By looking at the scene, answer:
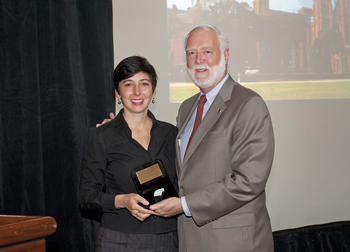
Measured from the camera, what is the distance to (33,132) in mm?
3211

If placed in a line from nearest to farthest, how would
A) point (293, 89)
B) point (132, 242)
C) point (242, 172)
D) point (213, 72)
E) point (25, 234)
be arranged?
point (25, 234), point (242, 172), point (132, 242), point (213, 72), point (293, 89)

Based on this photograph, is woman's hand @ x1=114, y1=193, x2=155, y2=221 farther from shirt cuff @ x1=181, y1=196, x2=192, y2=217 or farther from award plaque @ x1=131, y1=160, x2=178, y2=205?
shirt cuff @ x1=181, y1=196, x2=192, y2=217

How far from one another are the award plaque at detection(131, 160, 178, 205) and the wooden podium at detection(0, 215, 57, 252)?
58 centimetres

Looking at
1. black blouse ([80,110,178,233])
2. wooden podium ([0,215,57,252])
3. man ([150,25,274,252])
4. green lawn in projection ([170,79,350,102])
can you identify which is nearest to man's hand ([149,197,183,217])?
man ([150,25,274,252])

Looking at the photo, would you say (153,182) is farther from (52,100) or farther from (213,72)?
(52,100)

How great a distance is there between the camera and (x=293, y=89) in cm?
366

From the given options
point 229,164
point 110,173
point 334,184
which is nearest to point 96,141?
point 110,173

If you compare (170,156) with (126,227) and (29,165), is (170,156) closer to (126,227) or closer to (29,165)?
(126,227)

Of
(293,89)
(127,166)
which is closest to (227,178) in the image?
(127,166)

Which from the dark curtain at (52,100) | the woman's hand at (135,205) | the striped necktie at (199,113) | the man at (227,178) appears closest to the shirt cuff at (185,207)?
the man at (227,178)

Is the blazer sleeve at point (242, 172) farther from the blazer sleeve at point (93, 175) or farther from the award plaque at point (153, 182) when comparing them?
the blazer sleeve at point (93, 175)

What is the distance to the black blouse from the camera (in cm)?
183

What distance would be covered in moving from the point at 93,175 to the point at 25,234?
764 mm

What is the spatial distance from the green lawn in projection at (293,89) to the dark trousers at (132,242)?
188 cm
